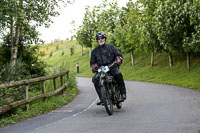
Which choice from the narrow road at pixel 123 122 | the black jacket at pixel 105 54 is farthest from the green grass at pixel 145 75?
the black jacket at pixel 105 54

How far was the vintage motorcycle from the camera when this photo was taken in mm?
8078

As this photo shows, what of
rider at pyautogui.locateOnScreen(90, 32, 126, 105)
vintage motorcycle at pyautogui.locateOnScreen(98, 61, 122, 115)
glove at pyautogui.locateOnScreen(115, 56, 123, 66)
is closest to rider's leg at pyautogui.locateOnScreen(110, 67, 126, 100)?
rider at pyautogui.locateOnScreen(90, 32, 126, 105)

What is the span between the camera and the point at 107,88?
8.46 metres

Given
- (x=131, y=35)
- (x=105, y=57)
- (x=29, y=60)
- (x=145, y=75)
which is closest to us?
(x=105, y=57)

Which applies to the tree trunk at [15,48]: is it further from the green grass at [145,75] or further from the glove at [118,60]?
the glove at [118,60]

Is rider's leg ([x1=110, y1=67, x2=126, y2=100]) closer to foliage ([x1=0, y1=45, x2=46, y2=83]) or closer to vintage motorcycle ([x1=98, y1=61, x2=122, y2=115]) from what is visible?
vintage motorcycle ([x1=98, y1=61, x2=122, y2=115])

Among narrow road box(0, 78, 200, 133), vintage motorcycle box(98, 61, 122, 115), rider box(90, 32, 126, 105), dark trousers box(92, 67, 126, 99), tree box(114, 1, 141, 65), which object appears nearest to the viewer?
narrow road box(0, 78, 200, 133)

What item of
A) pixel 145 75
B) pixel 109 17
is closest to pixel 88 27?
pixel 109 17

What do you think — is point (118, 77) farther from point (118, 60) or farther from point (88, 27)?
point (88, 27)

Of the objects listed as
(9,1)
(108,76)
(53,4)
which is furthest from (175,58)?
(108,76)

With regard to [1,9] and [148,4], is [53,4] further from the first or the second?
[148,4]

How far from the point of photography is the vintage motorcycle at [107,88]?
8078 millimetres

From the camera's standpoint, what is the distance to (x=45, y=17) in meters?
17.4

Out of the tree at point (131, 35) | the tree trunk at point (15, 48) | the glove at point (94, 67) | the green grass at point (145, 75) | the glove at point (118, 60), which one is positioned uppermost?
the tree at point (131, 35)
